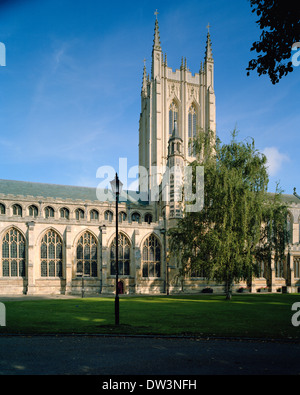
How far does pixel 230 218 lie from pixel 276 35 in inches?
712

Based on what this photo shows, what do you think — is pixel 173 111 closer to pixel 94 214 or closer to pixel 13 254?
pixel 94 214

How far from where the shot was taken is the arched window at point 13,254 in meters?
37.6

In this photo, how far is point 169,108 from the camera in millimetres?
60438

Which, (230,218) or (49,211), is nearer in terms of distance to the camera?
(230,218)

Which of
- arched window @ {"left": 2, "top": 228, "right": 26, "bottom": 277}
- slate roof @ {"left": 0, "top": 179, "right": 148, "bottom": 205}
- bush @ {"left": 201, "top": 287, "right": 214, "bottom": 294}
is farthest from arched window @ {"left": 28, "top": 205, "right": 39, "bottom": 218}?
bush @ {"left": 201, "top": 287, "right": 214, "bottom": 294}

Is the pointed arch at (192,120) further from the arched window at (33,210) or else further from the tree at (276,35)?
the tree at (276,35)

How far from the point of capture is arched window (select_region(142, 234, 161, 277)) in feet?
141

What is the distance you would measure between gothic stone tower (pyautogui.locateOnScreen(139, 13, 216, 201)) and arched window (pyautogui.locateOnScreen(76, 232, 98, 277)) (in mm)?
16847

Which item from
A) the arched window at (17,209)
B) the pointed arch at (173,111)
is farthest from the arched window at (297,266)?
the arched window at (17,209)

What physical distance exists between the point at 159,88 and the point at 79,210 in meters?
25.4

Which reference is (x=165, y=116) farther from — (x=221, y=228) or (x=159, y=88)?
(x=221, y=228)

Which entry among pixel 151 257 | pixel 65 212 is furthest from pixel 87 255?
pixel 65 212

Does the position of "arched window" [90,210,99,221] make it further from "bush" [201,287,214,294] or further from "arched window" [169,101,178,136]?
"arched window" [169,101,178,136]

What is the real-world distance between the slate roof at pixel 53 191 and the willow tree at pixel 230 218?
22.7m
